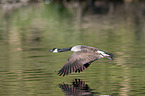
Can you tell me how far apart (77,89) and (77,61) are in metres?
0.73

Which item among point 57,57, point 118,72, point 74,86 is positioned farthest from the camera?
point 57,57

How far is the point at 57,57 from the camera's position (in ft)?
54.8

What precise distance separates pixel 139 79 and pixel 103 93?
6.90 ft

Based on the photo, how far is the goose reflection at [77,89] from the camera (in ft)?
33.6

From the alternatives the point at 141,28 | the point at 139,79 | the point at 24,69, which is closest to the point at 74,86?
the point at 139,79

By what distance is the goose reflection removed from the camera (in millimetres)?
10242

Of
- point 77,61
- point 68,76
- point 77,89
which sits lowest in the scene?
point 77,89

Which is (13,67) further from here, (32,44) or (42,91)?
(32,44)

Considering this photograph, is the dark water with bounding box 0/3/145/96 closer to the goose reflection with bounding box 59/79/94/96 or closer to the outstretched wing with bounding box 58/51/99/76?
the goose reflection with bounding box 59/79/94/96

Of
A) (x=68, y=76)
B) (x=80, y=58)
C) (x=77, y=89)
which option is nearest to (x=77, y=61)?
(x=80, y=58)

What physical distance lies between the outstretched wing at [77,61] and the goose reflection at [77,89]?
45 centimetres

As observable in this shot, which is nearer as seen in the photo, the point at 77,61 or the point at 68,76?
the point at 77,61

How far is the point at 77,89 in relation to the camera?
10.8 meters

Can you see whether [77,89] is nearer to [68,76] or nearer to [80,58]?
[80,58]
